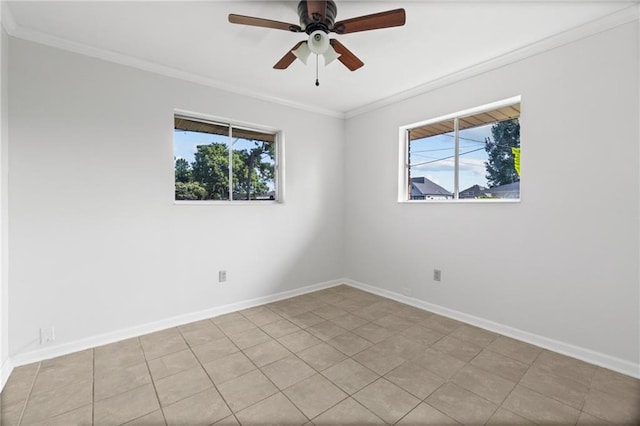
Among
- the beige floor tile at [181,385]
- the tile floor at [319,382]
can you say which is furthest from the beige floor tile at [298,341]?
the beige floor tile at [181,385]

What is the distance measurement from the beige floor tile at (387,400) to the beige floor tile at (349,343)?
47 cm

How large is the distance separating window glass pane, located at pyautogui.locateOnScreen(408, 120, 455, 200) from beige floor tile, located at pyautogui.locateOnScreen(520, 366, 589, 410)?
1867mm

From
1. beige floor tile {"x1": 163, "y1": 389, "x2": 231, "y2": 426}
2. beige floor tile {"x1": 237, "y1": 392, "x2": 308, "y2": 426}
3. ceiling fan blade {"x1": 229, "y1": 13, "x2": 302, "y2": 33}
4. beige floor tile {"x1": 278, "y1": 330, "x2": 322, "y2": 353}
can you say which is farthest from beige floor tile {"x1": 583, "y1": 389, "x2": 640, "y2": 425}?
ceiling fan blade {"x1": 229, "y1": 13, "x2": 302, "y2": 33}

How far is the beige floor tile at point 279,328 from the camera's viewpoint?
2.89m

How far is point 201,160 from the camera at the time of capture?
338 cm

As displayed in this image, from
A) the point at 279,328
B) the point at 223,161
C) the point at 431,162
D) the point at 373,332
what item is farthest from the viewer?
the point at 431,162

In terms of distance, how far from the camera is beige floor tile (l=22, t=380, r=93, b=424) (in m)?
1.78

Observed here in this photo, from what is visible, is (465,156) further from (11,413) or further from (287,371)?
(11,413)

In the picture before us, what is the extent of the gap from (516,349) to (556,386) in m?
0.51

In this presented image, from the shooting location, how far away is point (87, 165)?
2621 millimetres

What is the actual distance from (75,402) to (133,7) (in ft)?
8.82

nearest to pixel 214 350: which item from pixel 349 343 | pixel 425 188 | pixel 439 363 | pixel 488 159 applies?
pixel 349 343

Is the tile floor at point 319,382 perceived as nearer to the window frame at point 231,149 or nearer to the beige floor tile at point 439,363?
the beige floor tile at point 439,363

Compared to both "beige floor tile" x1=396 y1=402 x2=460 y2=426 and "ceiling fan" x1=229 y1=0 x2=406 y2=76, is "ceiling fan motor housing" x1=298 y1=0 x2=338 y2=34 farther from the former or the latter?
"beige floor tile" x1=396 y1=402 x2=460 y2=426
